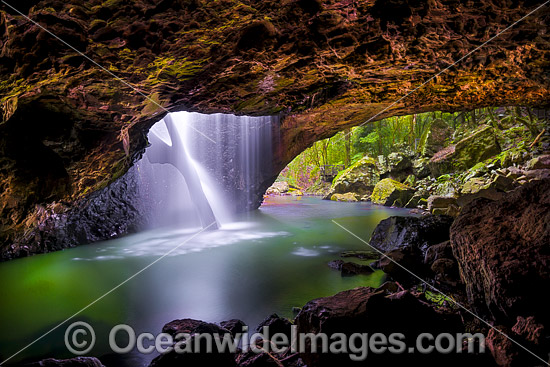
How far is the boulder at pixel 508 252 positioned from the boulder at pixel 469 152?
12.2 m

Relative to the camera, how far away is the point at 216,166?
1223 centimetres

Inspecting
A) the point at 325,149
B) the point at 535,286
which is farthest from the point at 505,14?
the point at 325,149

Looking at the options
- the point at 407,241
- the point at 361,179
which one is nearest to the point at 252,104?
the point at 407,241

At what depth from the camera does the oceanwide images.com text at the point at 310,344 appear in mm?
1794

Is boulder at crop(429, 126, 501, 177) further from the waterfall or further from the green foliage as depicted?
the waterfall

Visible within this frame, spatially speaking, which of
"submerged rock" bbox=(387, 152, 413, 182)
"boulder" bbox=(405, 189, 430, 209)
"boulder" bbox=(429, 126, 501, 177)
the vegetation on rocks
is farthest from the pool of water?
"submerged rock" bbox=(387, 152, 413, 182)

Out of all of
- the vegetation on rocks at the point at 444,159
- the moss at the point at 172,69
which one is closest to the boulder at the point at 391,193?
the vegetation on rocks at the point at 444,159

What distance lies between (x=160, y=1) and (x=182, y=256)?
496 cm

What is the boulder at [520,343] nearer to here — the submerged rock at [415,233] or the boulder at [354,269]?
the boulder at [354,269]

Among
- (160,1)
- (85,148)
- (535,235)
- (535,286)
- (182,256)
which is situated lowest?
(182,256)

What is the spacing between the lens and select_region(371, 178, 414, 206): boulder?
14302 millimetres

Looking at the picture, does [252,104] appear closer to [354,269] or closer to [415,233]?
[354,269]

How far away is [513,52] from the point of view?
326 cm

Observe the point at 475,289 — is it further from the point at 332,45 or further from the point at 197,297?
the point at 197,297
